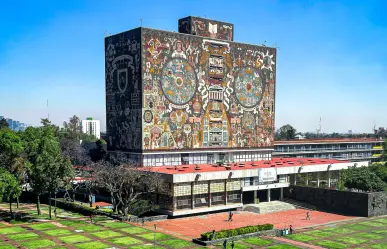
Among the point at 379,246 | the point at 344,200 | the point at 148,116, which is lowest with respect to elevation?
the point at 379,246

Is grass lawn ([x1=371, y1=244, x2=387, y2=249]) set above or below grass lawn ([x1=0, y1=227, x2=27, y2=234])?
below

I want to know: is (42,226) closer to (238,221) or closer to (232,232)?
(232,232)

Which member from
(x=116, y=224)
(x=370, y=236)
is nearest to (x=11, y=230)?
(x=116, y=224)

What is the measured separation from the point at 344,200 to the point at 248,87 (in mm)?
32493

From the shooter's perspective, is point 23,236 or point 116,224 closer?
point 23,236

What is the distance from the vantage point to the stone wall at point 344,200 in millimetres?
76625

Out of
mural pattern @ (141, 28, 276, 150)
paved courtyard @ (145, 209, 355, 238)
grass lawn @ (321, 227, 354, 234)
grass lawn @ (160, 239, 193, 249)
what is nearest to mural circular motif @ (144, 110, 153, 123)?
mural pattern @ (141, 28, 276, 150)

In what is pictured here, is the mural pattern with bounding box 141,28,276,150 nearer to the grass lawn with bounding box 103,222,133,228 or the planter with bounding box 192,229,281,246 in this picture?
the grass lawn with bounding box 103,222,133,228

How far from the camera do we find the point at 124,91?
286ft

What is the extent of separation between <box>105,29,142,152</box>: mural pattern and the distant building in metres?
60.5

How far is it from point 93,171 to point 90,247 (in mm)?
26657

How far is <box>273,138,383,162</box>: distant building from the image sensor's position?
13688 centimetres

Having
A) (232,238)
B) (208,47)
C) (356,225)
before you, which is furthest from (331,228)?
(208,47)

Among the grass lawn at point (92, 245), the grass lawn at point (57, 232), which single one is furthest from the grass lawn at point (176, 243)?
the grass lawn at point (57, 232)
